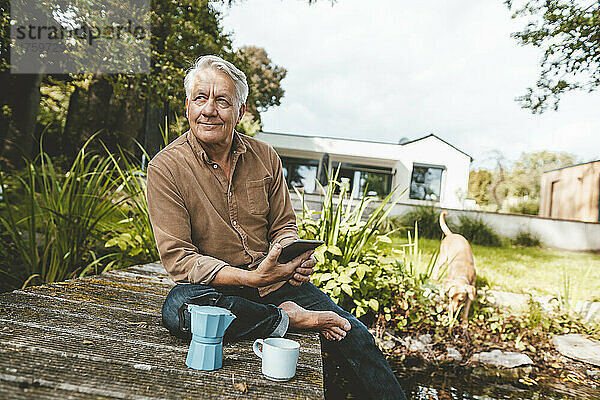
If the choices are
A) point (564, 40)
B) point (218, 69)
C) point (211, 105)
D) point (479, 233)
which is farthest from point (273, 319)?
point (479, 233)

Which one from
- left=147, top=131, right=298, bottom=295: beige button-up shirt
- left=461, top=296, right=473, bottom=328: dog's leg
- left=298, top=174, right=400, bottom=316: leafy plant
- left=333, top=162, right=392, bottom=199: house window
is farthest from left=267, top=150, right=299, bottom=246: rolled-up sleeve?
left=333, top=162, right=392, bottom=199: house window

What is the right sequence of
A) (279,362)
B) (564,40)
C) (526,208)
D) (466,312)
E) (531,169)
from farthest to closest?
(531,169) → (526,208) → (564,40) → (466,312) → (279,362)

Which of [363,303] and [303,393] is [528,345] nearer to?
[363,303]

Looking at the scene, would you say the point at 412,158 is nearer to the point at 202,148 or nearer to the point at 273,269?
the point at 202,148

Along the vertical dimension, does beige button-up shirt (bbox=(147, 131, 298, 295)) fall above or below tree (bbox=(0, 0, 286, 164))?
below

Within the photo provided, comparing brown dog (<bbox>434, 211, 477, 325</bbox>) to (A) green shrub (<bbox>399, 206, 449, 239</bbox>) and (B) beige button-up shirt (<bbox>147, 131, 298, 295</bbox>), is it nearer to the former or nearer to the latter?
(B) beige button-up shirt (<bbox>147, 131, 298, 295</bbox>)

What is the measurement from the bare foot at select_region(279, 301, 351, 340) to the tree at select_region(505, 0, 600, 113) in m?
6.32

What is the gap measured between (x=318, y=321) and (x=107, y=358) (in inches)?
30.1

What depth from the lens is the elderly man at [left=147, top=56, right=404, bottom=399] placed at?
1.47 meters

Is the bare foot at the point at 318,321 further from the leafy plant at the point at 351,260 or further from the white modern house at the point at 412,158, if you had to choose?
the white modern house at the point at 412,158

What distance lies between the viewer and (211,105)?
1.63 metres

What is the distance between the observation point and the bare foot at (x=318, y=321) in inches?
63.4

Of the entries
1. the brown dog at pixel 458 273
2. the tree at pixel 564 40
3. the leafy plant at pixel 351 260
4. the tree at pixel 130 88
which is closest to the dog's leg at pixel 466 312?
the brown dog at pixel 458 273

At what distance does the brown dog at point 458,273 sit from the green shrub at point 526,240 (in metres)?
5.77
